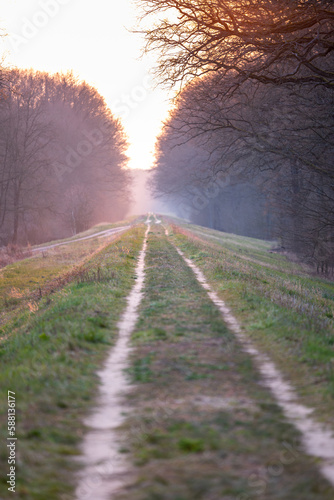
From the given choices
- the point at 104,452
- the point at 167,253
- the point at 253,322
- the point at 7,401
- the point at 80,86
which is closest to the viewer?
the point at 104,452

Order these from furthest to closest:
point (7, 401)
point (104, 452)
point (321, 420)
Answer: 1. point (7, 401)
2. point (321, 420)
3. point (104, 452)

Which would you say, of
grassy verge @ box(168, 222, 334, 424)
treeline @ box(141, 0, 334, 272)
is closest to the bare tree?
treeline @ box(141, 0, 334, 272)

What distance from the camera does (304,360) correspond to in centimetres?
642

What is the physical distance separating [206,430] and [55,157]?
49631 mm

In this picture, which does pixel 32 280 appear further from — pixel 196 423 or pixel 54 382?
pixel 196 423

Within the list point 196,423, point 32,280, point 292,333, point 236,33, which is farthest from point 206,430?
point 32,280

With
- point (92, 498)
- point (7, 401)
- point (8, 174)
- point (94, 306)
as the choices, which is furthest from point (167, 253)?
point (8, 174)

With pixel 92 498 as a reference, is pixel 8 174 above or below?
above

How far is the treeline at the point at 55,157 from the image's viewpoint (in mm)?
37594

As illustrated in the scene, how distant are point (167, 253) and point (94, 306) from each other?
10650 millimetres

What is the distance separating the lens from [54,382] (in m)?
5.60

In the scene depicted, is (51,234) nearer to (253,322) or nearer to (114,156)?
(114,156)

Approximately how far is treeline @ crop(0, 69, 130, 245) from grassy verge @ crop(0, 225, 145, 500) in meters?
29.3

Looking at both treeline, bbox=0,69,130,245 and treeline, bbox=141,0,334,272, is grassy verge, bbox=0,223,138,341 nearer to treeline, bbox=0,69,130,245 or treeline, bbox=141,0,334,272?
treeline, bbox=141,0,334,272
